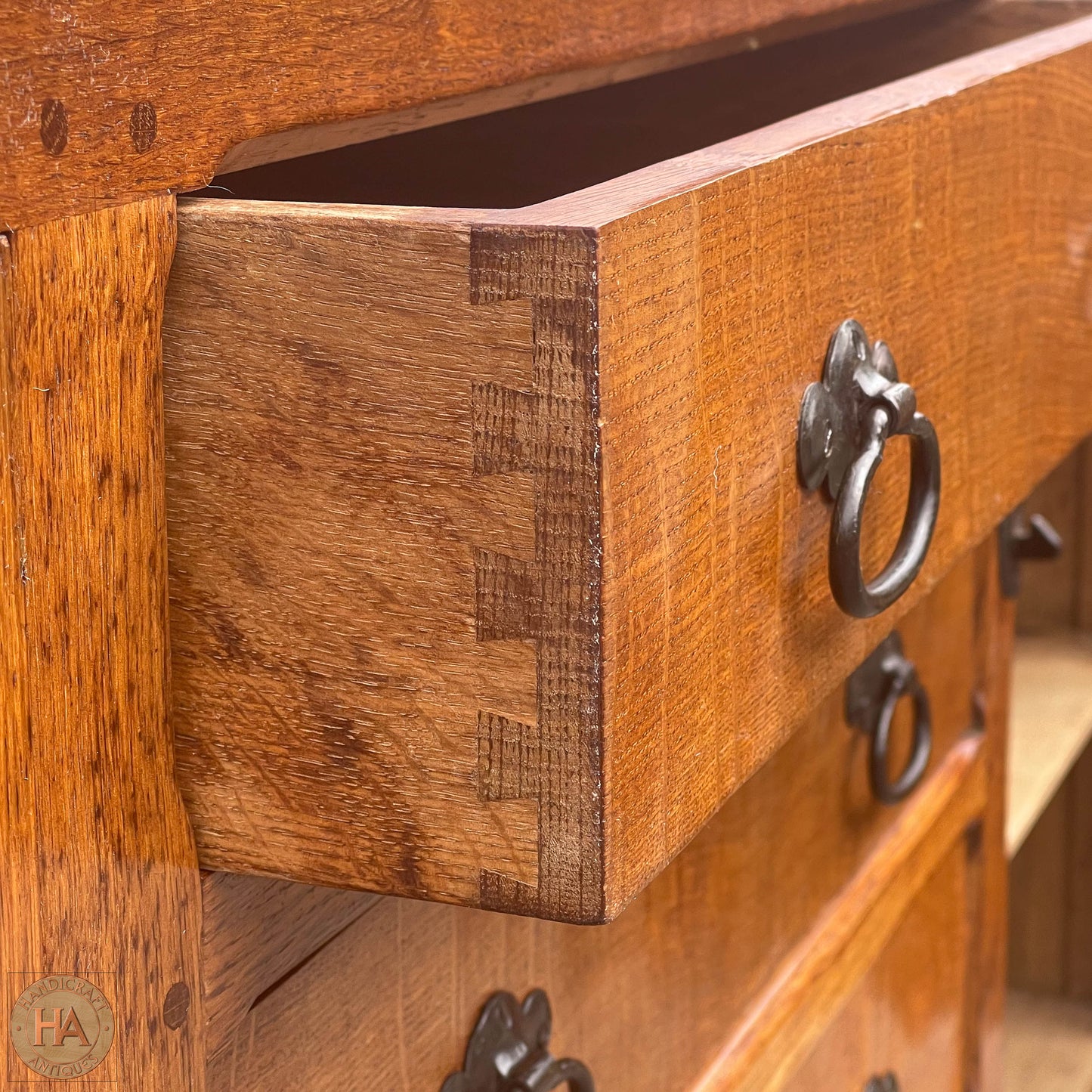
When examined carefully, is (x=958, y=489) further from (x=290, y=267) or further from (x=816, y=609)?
(x=290, y=267)

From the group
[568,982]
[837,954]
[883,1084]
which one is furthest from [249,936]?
[883,1084]

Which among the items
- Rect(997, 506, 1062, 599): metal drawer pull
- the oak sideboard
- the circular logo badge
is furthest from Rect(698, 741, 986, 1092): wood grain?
the circular logo badge

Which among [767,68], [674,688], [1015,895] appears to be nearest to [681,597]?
[674,688]

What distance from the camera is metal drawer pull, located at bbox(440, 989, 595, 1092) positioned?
49cm

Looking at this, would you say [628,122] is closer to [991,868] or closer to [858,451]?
[858,451]

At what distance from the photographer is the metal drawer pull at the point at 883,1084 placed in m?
0.82

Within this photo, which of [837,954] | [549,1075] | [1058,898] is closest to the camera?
[549,1075]

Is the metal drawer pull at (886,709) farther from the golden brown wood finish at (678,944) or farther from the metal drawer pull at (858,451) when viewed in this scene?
the metal drawer pull at (858,451)

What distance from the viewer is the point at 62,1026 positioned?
318 millimetres

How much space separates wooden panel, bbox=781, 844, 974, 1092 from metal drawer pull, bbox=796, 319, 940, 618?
399mm

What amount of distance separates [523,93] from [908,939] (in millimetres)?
609

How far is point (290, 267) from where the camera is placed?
30 centimetres

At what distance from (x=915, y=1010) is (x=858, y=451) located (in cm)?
60

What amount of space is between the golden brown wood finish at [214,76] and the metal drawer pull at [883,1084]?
1.97 feet
